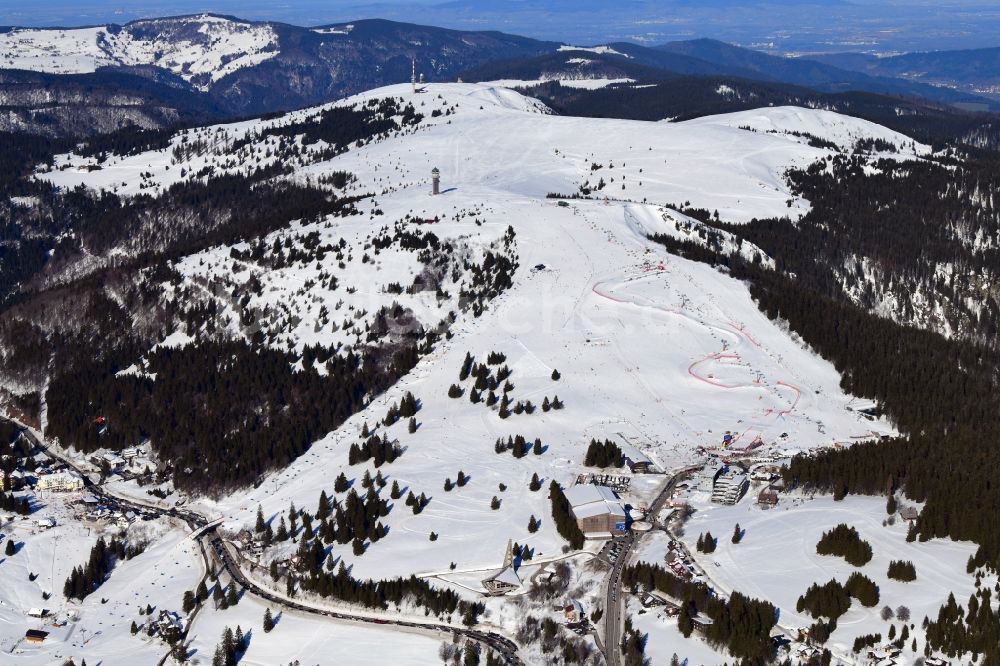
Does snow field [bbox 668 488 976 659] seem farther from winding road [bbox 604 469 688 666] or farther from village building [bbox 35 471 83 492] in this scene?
village building [bbox 35 471 83 492]

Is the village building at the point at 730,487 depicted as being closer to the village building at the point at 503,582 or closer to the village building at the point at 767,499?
the village building at the point at 767,499

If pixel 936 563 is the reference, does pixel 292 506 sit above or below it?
below

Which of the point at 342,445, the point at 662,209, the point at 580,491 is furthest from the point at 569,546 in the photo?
the point at 662,209

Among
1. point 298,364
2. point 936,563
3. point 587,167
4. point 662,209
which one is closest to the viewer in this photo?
point 936,563

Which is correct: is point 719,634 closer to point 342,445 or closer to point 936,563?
point 936,563

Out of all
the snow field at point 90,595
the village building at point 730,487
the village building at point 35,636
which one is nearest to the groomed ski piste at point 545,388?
the village building at point 730,487

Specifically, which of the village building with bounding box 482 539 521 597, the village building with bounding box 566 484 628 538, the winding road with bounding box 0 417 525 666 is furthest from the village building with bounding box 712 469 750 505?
the winding road with bounding box 0 417 525 666
